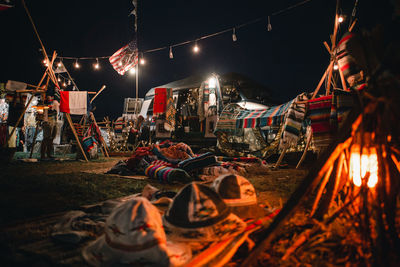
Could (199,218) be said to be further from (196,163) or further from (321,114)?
(321,114)

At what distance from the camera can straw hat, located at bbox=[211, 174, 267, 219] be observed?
188cm

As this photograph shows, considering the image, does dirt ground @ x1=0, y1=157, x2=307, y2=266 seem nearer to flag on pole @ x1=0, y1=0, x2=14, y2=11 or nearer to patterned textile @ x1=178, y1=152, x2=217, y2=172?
patterned textile @ x1=178, y1=152, x2=217, y2=172

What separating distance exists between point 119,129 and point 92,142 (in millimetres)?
4428

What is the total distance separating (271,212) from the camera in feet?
7.08

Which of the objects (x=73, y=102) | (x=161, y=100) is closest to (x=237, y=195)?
(x=73, y=102)

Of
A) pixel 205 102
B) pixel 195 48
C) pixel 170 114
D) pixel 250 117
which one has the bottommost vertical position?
pixel 250 117

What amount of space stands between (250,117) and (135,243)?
22.0 ft

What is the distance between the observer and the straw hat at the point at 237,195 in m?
1.88

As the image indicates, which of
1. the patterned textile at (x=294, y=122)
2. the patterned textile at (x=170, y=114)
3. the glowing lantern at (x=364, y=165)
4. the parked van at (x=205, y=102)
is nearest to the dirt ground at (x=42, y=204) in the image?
the glowing lantern at (x=364, y=165)

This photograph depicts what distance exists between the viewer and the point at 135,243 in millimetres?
1185

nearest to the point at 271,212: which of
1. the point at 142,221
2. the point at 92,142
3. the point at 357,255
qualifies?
the point at 357,255

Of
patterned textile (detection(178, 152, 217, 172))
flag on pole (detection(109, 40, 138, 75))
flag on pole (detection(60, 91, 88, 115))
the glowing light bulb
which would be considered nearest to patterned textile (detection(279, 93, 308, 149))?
patterned textile (detection(178, 152, 217, 172))

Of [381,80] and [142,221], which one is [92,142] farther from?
[381,80]

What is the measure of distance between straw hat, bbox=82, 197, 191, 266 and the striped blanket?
18.9ft
